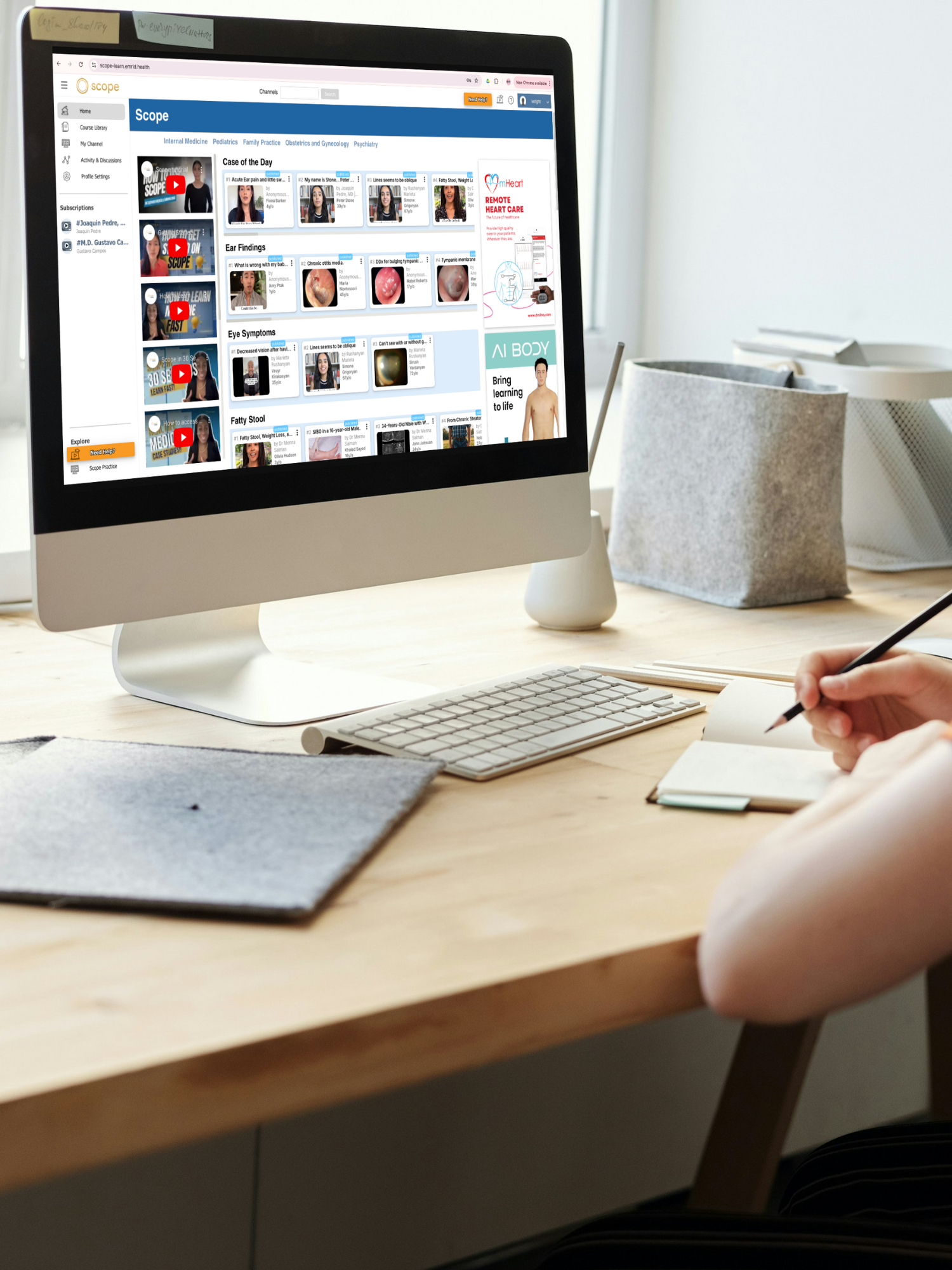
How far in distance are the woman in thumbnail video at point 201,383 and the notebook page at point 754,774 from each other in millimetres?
404

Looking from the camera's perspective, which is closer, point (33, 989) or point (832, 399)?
point (33, 989)

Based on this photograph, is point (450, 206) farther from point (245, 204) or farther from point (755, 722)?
point (755, 722)

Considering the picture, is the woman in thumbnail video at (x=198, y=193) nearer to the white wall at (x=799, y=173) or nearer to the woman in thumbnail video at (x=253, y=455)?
the woman in thumbnail video at (x=253, y=455)

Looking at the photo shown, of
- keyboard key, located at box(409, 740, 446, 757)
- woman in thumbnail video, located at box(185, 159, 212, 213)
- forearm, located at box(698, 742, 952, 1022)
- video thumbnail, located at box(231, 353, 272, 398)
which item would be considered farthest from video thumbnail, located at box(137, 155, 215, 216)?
forearm, located at box(698, 742, 952, 1022)

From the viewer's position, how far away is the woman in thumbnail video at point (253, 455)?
965mm

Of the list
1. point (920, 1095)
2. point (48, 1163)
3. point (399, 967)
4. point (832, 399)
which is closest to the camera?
point (48, 1163)

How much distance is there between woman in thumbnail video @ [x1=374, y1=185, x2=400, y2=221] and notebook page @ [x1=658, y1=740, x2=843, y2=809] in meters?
0.45

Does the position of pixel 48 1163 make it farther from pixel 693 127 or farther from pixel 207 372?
pixel 693 127

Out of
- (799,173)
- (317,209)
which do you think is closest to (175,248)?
(317,209)

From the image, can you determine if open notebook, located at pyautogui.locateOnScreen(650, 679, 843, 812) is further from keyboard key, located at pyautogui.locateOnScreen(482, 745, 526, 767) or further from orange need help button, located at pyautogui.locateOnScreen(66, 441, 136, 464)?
orange need help button, located at pyautogui.locateOnScreen(66, 441, 136, 464)

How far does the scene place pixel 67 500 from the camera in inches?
35.1

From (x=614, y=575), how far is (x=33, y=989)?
106 cm

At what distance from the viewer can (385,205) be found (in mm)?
1028

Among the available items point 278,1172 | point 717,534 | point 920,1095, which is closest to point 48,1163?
point 278,1172
